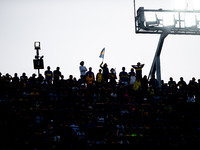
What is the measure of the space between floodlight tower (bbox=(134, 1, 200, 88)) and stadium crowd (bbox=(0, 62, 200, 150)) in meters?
3.48

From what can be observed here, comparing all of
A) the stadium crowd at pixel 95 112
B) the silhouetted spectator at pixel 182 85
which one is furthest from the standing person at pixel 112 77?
the silhouetted spectator at pixel 182 85

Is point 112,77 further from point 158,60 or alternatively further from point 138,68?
point 158,60

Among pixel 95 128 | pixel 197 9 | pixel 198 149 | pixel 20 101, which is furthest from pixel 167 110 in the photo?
pixel 197 9

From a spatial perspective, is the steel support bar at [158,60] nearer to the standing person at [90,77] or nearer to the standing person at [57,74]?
the standing person at [90,77]

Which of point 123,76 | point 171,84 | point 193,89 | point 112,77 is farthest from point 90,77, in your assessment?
point 193,89

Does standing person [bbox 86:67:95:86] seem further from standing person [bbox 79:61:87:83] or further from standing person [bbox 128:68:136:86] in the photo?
standing person [bbox 128:68:136:86]

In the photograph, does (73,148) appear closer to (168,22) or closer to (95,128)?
(95,128)

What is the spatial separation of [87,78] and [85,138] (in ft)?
14.7

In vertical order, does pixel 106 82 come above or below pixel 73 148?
above

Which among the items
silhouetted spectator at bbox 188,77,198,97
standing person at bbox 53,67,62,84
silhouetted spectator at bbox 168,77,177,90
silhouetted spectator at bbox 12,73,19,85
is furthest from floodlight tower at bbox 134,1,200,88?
silhouetted spectator at bbox 12,73,19,85

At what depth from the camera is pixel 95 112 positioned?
14.4 meters

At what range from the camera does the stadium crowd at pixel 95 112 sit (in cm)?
1284

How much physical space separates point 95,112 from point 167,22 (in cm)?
831

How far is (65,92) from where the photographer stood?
1511cm
